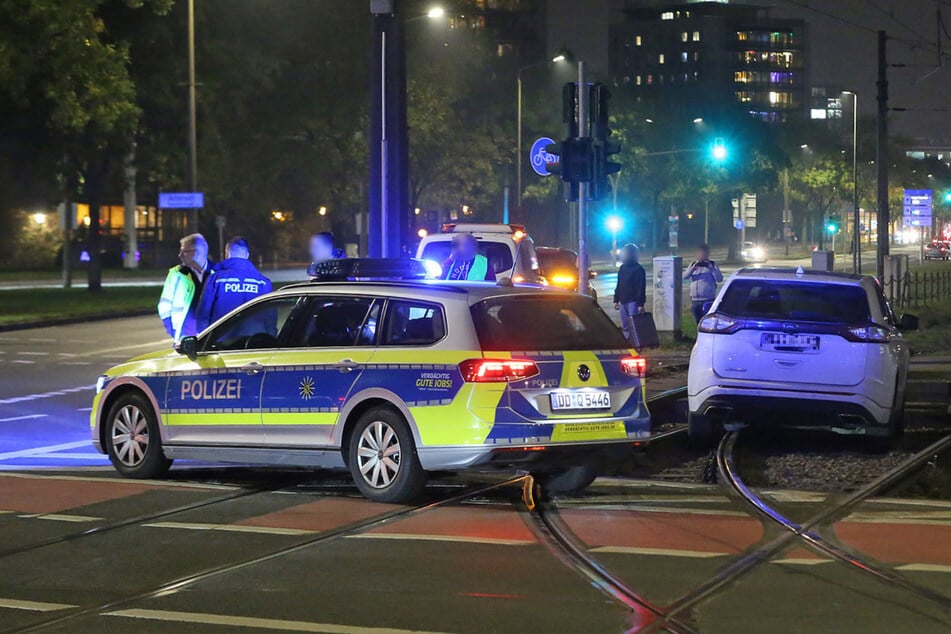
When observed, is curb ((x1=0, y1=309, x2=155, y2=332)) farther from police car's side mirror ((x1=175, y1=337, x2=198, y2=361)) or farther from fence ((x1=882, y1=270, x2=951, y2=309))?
police car's side mirror ((x1=175, y1=337, x2=198, y2=361))

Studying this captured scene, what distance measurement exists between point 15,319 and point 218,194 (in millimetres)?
29110

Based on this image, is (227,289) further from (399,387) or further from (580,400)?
(580,400)

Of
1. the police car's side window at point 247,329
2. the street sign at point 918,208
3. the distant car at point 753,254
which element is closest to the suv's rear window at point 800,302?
the police car's side window at point 247,329

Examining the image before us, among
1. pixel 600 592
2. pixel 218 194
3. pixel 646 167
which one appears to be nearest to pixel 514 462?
pixel 600 592

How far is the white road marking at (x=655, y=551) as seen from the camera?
8195 mm

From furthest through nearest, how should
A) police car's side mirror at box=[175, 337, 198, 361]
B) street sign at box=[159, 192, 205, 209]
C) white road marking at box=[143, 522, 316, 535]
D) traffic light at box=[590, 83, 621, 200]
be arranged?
1. street sign at box=[159, 192, 205, 209]
2. traffic light at box=[590, 83, 621, 200]
3. police car's side mirror at box=[175, 337, 198, 361]
4. white road marking at box=[143, 522, 316, 535]

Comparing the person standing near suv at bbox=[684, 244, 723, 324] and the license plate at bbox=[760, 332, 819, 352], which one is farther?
the person standing near suv at bbox=[684, 244, 723, 324]

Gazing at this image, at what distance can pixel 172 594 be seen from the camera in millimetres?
7230

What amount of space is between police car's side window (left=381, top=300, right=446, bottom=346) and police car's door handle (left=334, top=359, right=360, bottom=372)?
0.24 m

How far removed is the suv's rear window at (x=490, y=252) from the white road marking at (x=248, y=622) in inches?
560

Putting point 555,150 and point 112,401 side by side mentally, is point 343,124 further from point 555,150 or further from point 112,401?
point 112,401

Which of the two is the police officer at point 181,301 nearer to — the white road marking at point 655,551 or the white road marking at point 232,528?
the white road marking at point 232,528

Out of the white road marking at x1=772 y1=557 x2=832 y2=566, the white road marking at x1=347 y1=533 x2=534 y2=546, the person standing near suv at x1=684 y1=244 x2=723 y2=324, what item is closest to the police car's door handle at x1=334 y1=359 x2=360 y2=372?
the white road marking at x1=347 y1=533 x2=534 y2=546

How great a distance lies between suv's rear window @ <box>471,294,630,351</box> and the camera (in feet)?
32.3
